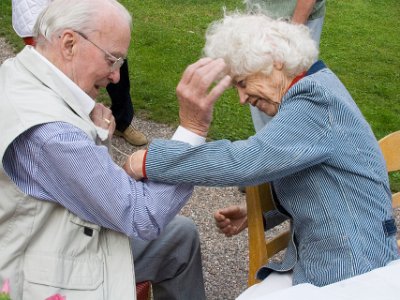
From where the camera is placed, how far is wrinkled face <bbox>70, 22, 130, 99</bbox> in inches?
82.5

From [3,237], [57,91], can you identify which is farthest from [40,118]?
[3,237]

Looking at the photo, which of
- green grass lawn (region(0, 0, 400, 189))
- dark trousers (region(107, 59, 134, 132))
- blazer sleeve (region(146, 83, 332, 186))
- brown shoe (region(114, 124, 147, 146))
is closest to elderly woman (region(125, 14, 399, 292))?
blazer sleeve (region(146, 83, 332, 186))

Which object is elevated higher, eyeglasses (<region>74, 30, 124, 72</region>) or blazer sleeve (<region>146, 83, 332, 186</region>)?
eyeglasses (<region>74, 30, 124, 72</region>)

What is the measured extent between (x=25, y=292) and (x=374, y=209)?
118cm

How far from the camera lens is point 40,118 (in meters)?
1.89

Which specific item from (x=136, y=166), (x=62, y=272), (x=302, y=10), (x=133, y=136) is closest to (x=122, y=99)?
(x=133, y=136)

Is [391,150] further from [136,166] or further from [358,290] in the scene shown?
[136,166]

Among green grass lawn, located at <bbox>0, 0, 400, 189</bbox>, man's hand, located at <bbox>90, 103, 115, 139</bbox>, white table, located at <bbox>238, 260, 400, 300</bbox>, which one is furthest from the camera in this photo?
green grass lawn, located at <bbox>0, 0, 400, 189</bbox>

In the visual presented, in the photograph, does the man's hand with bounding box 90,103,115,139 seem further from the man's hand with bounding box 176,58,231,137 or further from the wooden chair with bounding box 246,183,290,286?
the wooden chair with bounding box 246,183,290,286

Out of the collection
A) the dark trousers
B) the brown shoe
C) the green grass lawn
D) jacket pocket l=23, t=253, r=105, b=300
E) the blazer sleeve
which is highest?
the blazer sleeve

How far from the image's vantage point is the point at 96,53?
212cm

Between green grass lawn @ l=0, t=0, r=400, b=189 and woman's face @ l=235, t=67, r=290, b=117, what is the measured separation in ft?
9.33

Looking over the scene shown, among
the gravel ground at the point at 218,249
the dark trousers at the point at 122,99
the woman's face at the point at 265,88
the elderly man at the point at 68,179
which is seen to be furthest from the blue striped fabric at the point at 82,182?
the dark trousers at the point at 122,99

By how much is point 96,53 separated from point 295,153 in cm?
74
